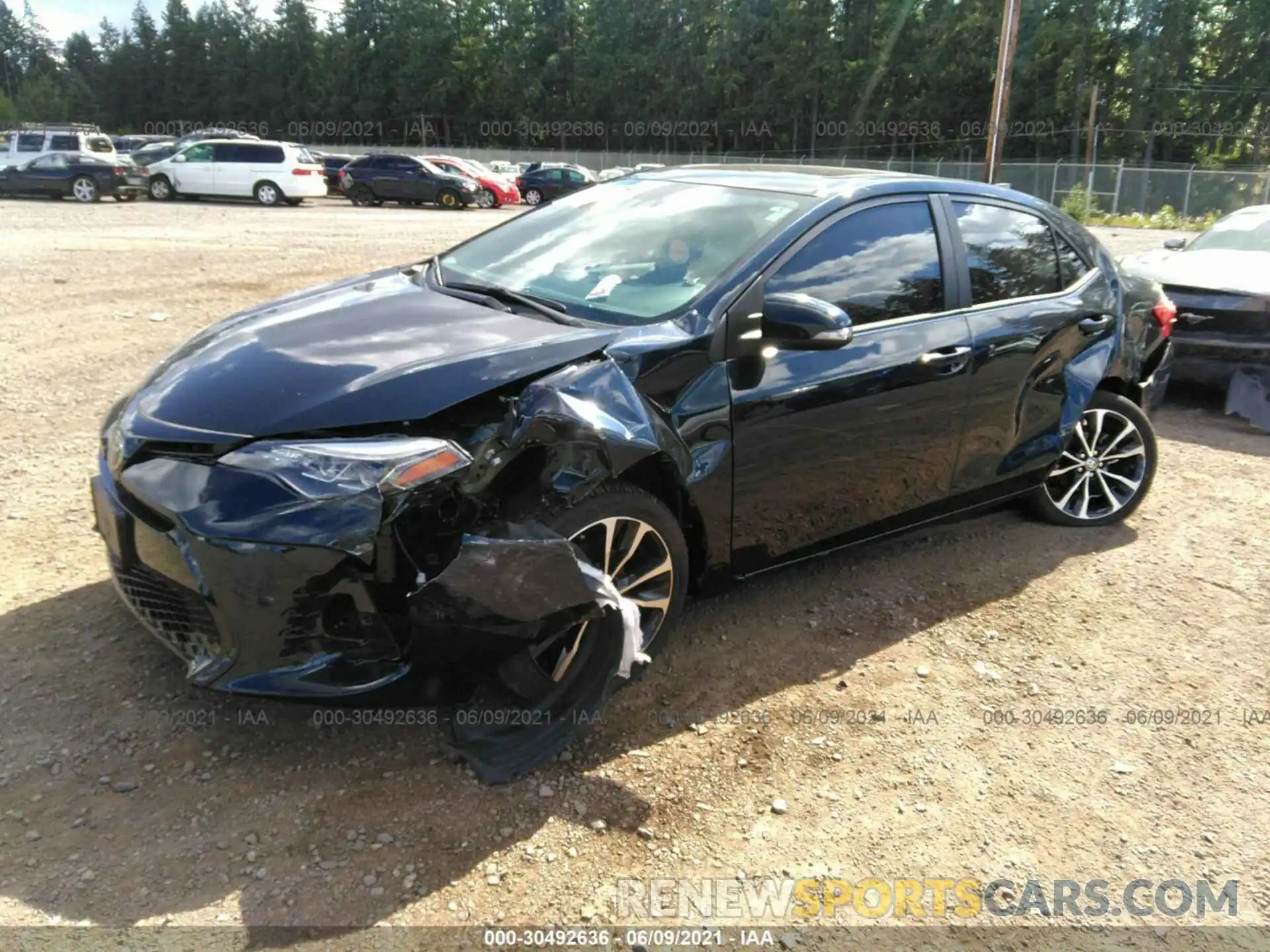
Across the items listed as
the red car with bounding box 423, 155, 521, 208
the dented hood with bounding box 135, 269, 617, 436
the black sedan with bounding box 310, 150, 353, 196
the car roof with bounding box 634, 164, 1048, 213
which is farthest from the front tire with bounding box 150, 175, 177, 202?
the dented hood with bounding box 135, 269, 617, 436

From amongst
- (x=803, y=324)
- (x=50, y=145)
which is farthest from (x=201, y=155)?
(x=803, y=324)

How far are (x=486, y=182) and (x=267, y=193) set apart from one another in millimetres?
7249

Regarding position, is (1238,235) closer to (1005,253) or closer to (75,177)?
(1005,253)

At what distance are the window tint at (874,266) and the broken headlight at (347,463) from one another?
1396mm

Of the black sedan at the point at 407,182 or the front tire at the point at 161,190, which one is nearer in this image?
the front tire at the point at 161,190

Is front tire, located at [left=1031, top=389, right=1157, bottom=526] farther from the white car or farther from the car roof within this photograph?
the white car

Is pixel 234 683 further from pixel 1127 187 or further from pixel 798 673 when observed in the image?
pixel 1127 187

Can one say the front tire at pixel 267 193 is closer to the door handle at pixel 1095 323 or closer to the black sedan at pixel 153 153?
the black sedan at pixel 153 153

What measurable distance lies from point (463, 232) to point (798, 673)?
712 inches

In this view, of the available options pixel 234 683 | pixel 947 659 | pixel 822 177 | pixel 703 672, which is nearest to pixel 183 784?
pixel 234 683

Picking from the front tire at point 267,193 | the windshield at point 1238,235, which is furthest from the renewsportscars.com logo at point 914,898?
the front tire at point 267,193

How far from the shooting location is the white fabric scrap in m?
2.66

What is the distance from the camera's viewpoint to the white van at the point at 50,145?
2331 centimetres

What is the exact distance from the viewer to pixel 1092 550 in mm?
4555
